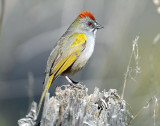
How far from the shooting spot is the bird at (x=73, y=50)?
19.6 ft

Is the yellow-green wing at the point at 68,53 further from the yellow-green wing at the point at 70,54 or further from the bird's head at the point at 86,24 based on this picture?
the bird's head at the point at 86,24

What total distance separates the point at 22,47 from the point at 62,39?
2731mm

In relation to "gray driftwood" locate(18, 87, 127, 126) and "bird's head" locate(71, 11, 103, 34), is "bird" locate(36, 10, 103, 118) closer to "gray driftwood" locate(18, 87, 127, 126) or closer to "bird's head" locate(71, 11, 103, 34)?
"bird's head" locate(71, 11, 103, 34)

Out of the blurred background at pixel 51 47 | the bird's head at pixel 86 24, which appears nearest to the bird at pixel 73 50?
the bird's head at pixel 86 24

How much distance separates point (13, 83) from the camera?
8172 millimetres

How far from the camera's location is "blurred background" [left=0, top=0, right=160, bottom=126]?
26.5ft

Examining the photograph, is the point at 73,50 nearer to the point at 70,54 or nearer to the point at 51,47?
the point at 70,54

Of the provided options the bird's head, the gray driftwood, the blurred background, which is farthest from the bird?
the blurred background

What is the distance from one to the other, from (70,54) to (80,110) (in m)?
2.11

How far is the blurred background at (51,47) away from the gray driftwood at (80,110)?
2.78 meters

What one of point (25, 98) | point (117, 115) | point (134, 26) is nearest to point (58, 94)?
point (117, 115)

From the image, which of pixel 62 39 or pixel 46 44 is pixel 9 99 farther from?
pixel 62 39

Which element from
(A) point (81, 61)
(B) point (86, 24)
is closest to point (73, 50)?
(A) point (81, 61)

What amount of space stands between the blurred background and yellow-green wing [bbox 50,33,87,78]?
1531 mm
